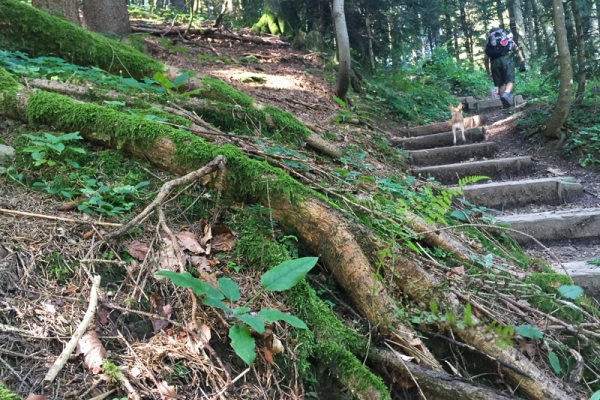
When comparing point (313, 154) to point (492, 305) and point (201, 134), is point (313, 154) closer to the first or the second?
point (201, 134)

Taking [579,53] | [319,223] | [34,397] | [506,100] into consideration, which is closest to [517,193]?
[319,223]

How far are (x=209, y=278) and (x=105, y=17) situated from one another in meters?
8.65

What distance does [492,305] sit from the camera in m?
2.54

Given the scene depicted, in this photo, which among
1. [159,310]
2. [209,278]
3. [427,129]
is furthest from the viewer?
[427,129]

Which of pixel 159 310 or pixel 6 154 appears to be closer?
pixel 159 310

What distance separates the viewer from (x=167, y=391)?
152 cm

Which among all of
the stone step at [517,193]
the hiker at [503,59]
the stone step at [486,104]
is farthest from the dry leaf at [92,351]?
the stone step at [486,104]

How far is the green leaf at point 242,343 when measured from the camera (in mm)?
1585

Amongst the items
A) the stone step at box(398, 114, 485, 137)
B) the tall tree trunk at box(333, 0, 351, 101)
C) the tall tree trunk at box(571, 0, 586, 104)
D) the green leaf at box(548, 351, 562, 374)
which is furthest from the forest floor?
the tall tree trunk at box(571, 0, 586, 104)

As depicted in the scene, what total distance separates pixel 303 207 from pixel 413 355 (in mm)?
1097

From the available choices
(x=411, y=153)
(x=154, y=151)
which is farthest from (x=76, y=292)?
(x=411, y=153)

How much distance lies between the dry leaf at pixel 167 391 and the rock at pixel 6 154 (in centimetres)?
210

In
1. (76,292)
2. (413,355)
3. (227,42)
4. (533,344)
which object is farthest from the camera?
(227,42)

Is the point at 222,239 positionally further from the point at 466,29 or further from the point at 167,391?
the point at 466,29
